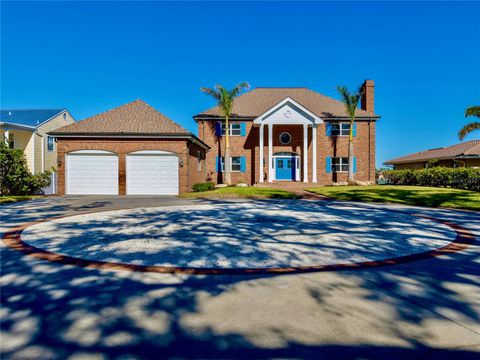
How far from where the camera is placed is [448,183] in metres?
24.8

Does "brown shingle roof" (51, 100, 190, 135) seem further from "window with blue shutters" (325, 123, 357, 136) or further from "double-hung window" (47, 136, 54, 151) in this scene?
"window with blue shutters" (325, 123, 357, 136)

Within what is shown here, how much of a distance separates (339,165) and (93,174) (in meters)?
20.5

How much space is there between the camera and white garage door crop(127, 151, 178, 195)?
19422mm

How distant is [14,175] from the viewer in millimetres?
18391

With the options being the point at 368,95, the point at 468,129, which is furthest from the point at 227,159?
the point at 468,129

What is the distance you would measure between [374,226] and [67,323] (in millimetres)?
7428

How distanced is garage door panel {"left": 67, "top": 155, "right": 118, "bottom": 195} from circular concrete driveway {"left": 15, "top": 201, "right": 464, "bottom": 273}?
10172 millimetres

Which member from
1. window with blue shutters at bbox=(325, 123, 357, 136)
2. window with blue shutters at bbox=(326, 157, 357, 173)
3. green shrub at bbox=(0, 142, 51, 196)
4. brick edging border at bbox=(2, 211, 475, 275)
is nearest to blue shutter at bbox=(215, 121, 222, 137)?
window with blue shutters at bbox=(325, 123, 357, 136)

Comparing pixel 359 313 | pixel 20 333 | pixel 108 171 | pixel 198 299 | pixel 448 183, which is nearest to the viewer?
pixel 20 333

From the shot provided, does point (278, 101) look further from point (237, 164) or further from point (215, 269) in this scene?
point (215, 269)

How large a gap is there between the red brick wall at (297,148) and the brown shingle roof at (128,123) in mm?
6720

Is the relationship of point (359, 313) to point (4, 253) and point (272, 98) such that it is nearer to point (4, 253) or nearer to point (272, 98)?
point (4, 253)

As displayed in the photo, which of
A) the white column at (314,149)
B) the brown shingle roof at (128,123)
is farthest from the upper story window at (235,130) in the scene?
the brown shingle roof at (128,123)

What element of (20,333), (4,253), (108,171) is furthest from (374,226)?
(108,171)
